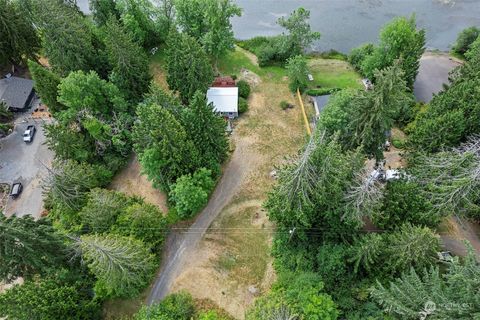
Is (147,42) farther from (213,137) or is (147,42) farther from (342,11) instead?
(342,11)

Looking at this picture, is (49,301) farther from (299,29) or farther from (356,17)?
(356,17)

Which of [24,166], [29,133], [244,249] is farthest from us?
[29,133]

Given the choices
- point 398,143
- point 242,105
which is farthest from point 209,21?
point 398,143

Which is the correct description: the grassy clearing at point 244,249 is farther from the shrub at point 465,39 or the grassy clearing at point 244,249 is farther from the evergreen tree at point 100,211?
the shrub at point 465,39

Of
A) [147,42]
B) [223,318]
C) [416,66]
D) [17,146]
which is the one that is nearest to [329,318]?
[223,318]

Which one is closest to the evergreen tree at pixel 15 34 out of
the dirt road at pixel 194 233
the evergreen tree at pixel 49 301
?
the dirt road at pixel 194 233
